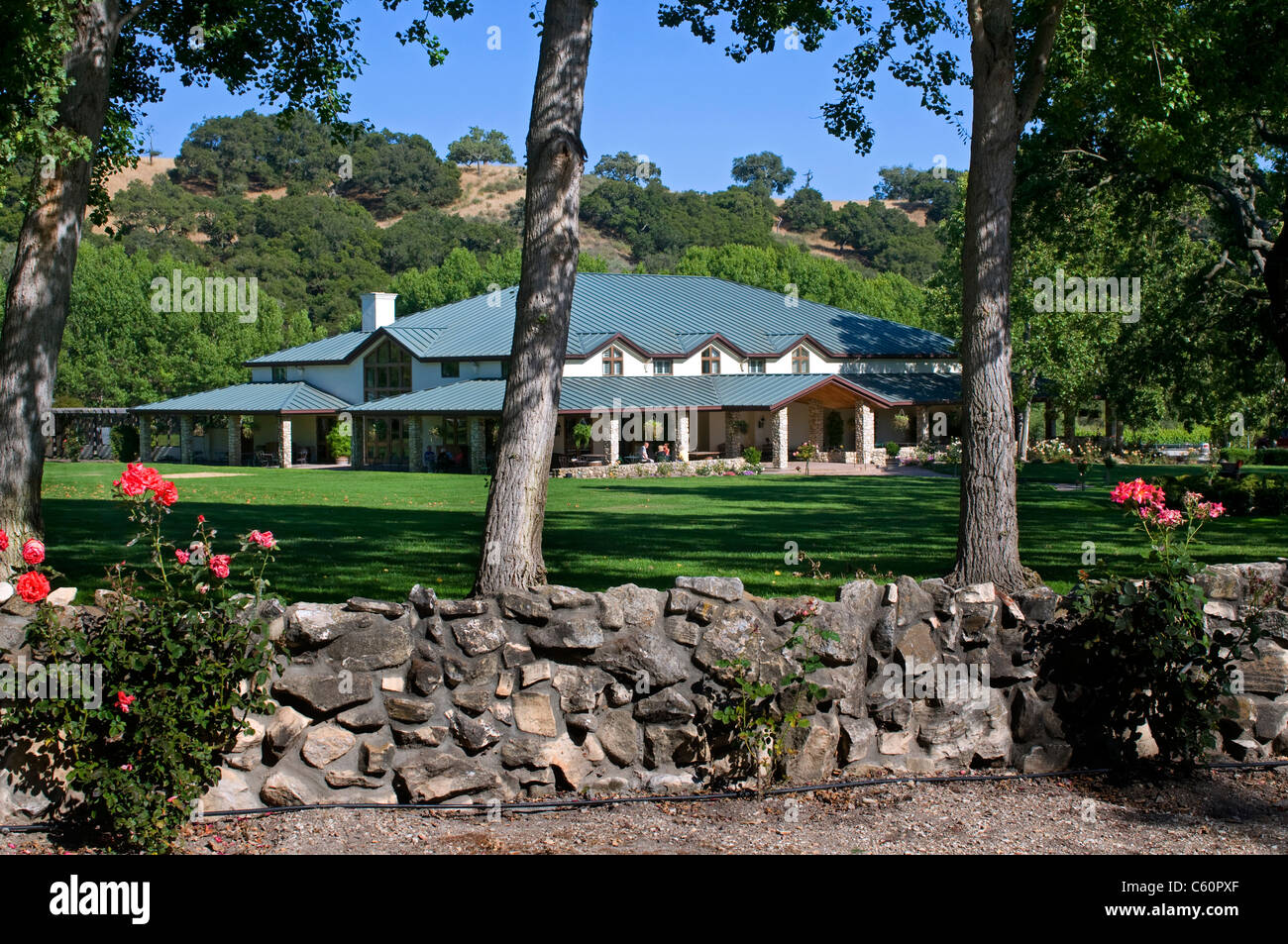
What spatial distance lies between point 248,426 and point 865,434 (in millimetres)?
28562

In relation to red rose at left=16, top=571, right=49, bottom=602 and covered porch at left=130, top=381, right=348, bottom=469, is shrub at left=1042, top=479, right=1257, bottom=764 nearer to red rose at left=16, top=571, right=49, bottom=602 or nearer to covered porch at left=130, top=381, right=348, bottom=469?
red rose at left=16, top=571, right=49, bottom=602

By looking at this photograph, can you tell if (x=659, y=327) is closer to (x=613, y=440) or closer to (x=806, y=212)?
(x=613, y=440)

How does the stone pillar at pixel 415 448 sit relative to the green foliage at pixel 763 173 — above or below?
below

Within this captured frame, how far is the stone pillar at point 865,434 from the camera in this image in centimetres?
4572

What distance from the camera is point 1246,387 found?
2517 cm

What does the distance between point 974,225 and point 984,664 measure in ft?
11.9

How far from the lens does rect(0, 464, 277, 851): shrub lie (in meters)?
5.52

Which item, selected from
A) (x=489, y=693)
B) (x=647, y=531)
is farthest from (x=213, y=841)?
(x=647, y=531)

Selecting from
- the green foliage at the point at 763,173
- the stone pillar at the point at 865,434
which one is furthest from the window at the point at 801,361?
the green foliage at the point at 763,173

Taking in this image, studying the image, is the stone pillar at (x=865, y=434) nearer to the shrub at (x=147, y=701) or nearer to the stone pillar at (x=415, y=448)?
the stone pillar at (x=415, y=448)

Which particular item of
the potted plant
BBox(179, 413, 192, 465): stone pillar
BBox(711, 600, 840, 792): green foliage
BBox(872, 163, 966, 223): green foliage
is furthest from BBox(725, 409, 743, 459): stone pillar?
BBox(872, 163, 966, 223): green foliage

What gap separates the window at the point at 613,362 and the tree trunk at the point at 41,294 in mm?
36760

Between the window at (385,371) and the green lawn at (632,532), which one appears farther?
the window at (385,371)

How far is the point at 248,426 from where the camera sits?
53438 millimetres
